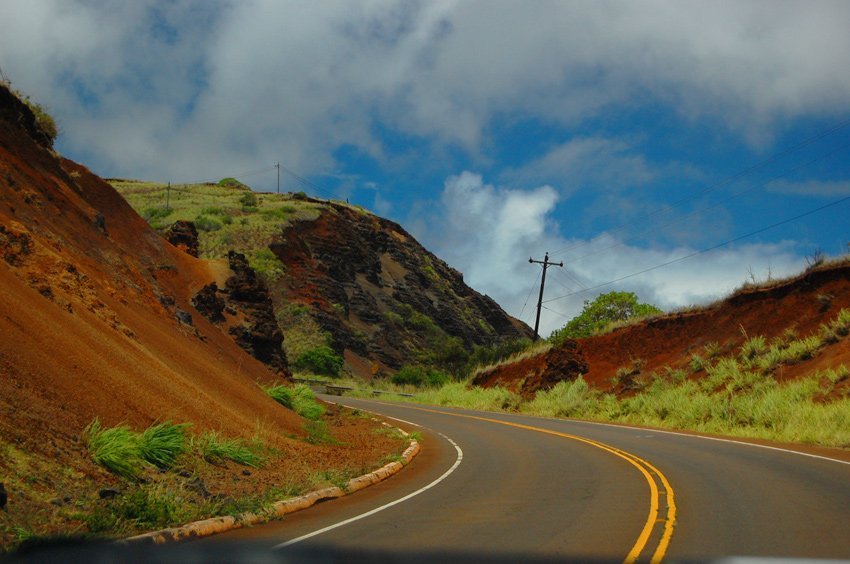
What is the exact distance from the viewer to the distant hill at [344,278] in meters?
71.1

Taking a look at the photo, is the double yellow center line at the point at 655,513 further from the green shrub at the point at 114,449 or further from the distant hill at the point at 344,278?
the distant hill at the point at 344,278

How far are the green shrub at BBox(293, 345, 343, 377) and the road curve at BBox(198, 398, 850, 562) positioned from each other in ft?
146

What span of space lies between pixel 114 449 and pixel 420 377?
53.5m

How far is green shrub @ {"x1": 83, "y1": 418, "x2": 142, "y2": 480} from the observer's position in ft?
32.9

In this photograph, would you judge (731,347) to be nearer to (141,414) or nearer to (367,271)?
(141,414)

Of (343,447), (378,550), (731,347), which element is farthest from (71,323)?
(731,347)

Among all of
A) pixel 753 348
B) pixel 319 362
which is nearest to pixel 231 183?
pixel 319 362

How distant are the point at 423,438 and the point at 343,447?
5.41 m

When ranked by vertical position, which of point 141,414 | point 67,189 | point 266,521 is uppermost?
point 67,189

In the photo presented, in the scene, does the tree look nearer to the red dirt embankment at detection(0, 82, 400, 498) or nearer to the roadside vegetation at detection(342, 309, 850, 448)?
the roadside vegetation at detection(342, 309, 850, 448)

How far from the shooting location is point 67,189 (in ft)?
87.2

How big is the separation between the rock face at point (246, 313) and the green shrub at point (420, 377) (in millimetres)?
24450

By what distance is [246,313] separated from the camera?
37469 mm

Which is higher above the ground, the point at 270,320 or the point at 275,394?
the point at 270,320
